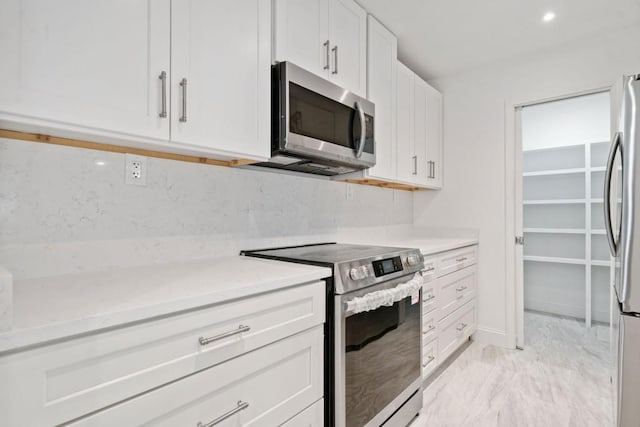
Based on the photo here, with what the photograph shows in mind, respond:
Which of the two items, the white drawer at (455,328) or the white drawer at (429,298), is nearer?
the white drawer at (429,298)

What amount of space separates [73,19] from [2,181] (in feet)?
1.90

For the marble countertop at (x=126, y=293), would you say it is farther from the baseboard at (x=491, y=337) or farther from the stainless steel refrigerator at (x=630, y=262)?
the baseboard at (x=491, y=337)

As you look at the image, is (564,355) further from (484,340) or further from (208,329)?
(208,329)

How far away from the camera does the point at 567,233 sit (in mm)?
3727

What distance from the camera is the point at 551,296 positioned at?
3.86 metres

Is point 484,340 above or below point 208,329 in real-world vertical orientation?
below

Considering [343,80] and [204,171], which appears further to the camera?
[343,80]

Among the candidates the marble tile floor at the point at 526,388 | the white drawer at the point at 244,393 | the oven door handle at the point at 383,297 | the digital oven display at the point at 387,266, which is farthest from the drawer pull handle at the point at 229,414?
the marble tile floor at the point at 526,388

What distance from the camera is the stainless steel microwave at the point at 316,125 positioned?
61.1 inches

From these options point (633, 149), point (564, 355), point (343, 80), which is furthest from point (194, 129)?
point (564, 355)

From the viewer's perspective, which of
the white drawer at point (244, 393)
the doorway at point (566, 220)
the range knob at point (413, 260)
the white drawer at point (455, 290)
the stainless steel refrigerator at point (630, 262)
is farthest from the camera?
the doorway at point (566, 220)

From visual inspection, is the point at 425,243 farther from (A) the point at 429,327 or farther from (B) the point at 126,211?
(B) the point at 126,211

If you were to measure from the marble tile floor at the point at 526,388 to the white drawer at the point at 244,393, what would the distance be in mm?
971

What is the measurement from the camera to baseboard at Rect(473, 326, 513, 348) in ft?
9.52
